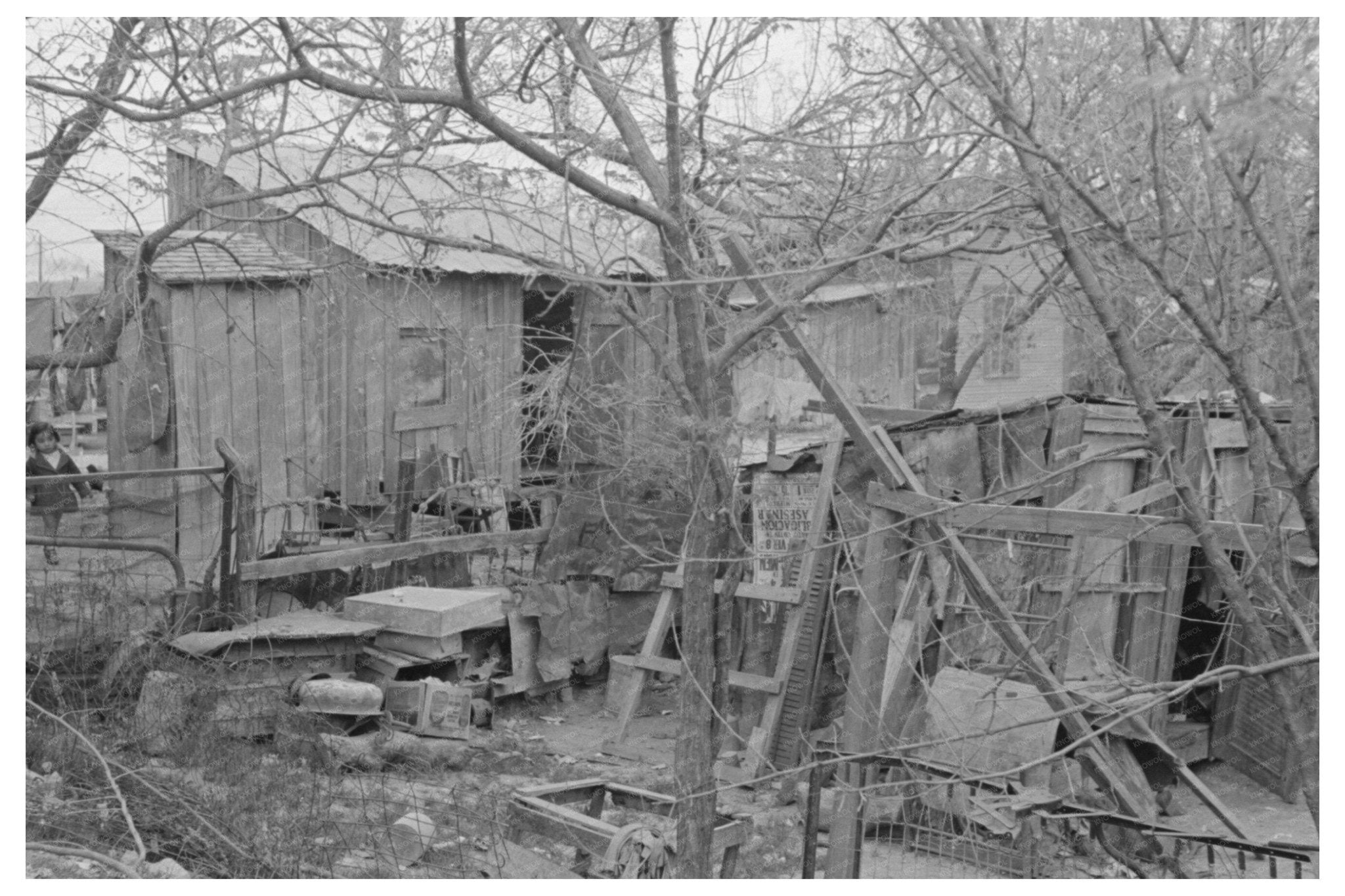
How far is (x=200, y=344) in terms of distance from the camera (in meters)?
9.98

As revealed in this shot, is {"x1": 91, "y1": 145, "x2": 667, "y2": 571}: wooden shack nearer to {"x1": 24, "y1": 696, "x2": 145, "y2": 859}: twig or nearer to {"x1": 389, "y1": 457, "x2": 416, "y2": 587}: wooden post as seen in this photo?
{"x1": 389, "y1": 457, "x2": 416, "y2": 587}: wooden post

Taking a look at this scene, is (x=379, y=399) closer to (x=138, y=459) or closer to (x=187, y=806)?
(x=138, y=459)

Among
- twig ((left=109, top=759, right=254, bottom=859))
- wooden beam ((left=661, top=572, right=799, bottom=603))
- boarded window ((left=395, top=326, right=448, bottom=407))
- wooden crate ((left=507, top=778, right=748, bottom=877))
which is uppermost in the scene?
boarded window ((left=395, top=326, right=448, bottom=407))

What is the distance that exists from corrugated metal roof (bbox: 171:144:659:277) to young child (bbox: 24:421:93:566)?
3210mm

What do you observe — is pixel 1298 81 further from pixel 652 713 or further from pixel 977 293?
pixel 977 293

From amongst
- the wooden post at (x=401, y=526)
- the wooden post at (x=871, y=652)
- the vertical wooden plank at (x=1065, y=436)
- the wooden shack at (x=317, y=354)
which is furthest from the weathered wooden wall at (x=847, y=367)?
the wooden post at (x=871, y=652)

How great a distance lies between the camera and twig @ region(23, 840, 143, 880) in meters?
4.62

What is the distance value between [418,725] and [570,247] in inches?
207

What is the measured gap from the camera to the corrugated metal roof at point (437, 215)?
5.56 meters

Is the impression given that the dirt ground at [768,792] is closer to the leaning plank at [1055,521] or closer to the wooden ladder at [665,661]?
the wooden ladder at [665,661]

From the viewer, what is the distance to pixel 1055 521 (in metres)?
6.09

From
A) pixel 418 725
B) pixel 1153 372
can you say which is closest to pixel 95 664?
pixel 418 725

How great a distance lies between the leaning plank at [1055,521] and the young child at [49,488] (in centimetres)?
697

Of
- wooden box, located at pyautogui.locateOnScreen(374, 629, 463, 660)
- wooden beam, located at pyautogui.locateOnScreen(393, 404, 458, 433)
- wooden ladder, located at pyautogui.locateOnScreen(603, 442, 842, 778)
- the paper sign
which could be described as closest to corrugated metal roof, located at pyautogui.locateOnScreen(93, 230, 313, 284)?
wooden beam, located at pyautogui.locateOnScreen(393, 404, 458, 433)
